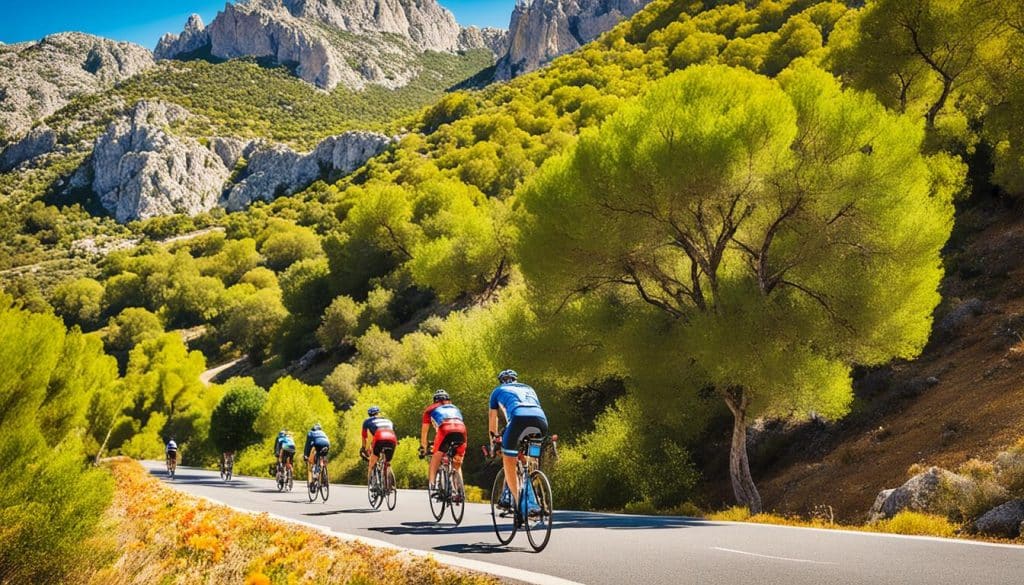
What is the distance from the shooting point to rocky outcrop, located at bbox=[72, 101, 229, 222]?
Answer: 6132 inches

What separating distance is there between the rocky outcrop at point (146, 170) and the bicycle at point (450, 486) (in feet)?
552

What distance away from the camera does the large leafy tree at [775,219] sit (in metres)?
14.7

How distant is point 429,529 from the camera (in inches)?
385

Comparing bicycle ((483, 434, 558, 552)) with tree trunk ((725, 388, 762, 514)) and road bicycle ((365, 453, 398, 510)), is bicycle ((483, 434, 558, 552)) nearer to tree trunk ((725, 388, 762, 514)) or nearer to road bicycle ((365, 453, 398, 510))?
road bicycle ((365, 453, 398, 510))

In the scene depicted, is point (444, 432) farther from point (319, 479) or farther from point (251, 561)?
point (319, 479)

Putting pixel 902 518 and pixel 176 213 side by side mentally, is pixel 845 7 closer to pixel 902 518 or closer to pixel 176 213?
pixel 902 518

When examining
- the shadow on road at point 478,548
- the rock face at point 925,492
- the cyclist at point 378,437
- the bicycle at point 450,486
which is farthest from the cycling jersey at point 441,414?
the rock face at point 925,492

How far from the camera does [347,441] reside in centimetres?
3200

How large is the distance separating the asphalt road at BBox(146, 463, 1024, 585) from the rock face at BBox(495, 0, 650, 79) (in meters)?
177

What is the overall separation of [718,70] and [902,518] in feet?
35.2

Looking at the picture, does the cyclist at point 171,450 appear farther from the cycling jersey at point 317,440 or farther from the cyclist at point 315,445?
the cycling jersey at point 317,440

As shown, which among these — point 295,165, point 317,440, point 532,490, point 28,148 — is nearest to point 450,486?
point 532,490

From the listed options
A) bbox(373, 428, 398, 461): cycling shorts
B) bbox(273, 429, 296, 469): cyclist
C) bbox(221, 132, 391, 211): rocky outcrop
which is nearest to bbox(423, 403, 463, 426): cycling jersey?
bbox(373, 428, 398, 461): cycling shorts

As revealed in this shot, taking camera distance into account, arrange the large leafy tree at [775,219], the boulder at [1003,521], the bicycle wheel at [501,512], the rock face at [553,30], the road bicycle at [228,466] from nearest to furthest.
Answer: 1. the bicycle wheel at [501,512]
2. the boulder at [1003,521]
3. the large leafy tree at [775,219]
4. the road bicycle at [228,466]
5. the rock face at [553,30]
